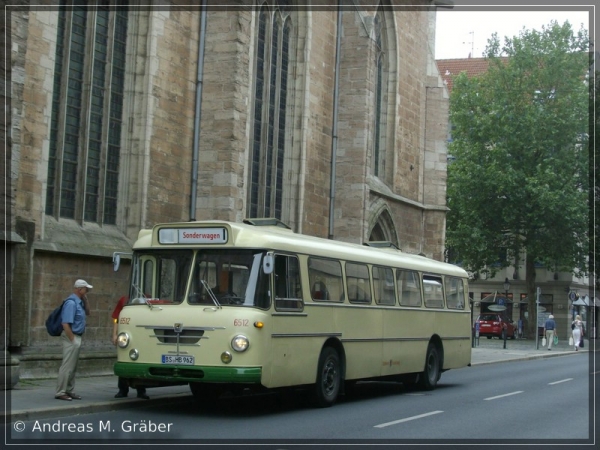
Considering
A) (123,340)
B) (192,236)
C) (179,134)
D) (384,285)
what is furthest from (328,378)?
(179,134)

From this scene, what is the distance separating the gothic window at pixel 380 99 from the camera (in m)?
32.3

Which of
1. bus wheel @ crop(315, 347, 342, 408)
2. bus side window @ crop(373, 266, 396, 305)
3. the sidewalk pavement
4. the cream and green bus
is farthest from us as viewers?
bus side window @ crop(373, 266, 396, 305)

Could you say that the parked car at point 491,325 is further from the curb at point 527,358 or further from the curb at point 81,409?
the curb at point 81,409

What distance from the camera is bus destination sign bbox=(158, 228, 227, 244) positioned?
13.4 m

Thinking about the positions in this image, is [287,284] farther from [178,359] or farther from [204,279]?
[178,359]

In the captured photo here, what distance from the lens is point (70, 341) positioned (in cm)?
1370

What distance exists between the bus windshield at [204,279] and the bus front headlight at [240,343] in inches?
19.8

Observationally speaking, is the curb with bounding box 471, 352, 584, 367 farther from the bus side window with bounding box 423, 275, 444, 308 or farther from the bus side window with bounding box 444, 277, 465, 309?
the bus side window with bounding box 423, 275, 444, 308

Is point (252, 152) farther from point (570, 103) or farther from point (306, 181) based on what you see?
point (570, 103)

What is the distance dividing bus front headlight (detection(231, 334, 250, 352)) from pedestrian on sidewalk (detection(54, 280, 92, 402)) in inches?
94.6

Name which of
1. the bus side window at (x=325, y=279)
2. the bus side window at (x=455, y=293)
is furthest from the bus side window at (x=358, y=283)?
the bus side window at (x=455, y=293)

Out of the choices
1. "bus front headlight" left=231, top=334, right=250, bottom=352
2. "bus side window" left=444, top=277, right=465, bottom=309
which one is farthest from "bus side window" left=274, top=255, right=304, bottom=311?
"bus side window" left=444, top=277, right=465, bottom=309

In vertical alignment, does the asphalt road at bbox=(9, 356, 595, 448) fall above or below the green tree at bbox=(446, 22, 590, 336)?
below

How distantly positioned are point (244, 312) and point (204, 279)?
82 centimetres
